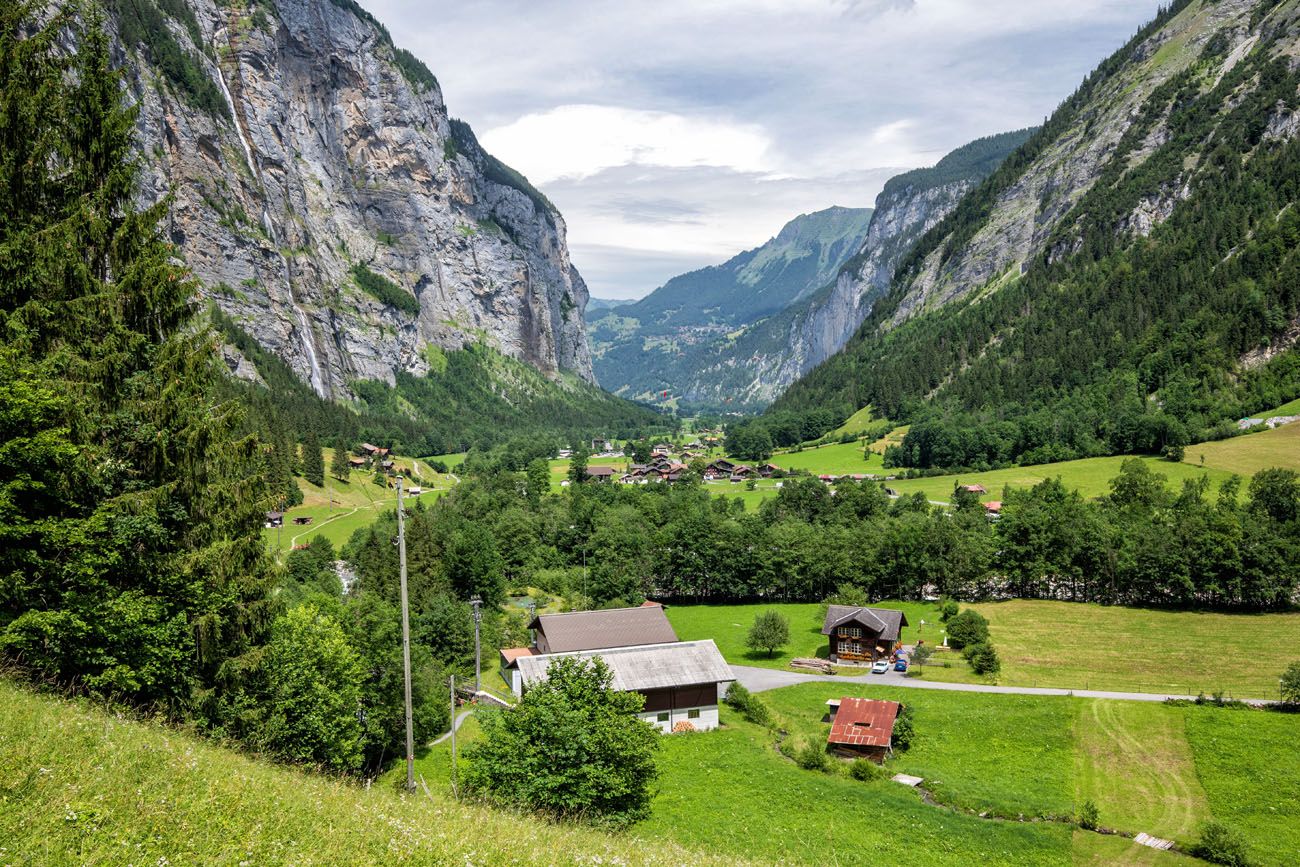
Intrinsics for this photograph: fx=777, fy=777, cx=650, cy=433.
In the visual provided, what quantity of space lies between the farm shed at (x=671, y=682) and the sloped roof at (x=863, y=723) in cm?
688

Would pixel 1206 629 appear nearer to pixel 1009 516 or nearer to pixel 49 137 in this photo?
pixel 1009 516

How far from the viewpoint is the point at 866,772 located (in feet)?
117

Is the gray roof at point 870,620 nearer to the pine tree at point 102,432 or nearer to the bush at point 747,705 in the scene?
the bush at point 747,705

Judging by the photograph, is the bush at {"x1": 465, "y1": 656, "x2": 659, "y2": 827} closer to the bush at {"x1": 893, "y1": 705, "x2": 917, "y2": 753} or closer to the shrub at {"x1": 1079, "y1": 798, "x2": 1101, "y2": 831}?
the shrub at {"x1": 1079, "y1": 798, "x2": 1101, "y2": 831}

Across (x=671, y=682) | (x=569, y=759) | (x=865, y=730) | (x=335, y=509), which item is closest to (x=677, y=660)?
(x=671, y=682)

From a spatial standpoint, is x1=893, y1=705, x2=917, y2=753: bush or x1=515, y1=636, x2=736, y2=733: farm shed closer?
x1=893, y1=705, x2=917, y2=753: bush

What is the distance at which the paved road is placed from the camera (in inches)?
1845

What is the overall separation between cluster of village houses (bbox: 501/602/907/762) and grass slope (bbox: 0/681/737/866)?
60.6 ft

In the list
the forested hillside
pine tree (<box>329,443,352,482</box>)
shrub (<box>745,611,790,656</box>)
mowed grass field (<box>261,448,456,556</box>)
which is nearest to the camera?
shrub (<box>745,611,790,656</box>)

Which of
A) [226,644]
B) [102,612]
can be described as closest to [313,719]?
[226,644]

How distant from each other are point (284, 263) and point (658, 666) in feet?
586

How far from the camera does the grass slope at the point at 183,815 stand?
27.8 ft

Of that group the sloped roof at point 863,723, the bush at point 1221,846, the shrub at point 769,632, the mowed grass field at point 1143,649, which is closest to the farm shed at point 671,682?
the sloped roof at point 863,723

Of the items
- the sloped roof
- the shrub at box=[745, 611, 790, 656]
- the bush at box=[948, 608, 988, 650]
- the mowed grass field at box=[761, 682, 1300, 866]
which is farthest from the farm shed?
the bush at box=[948, 608, 988, 650]
